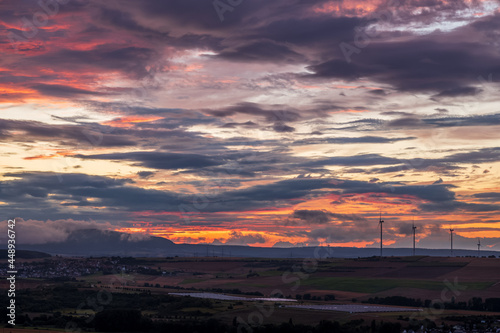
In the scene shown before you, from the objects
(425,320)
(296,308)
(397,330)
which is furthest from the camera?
(296,308)

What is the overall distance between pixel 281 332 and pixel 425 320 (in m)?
36.5

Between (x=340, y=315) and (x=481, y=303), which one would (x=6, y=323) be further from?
(x=481, y=303)

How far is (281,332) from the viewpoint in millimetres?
142250

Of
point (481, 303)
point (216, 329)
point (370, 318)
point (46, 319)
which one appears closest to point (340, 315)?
point (370, 318)

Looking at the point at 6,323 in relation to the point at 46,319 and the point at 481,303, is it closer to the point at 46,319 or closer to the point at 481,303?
the point at 46,319

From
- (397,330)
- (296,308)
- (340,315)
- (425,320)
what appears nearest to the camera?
(397,330)

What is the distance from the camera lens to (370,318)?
15962 cm

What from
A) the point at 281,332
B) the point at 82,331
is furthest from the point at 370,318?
the point at 82,331

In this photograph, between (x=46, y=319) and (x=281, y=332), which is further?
(x=46, y=319)

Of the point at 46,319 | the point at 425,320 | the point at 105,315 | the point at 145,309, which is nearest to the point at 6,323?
the point at 46,319

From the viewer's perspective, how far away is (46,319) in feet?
525

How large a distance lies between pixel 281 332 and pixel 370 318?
28.2 m

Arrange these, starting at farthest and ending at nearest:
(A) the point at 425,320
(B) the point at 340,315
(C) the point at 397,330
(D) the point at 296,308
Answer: (D) the point at 296,308 < (B) the point at 340,315 < (A) the point at 425,320 < (C) the point at 397,330

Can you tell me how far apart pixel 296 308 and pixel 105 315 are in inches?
2145
